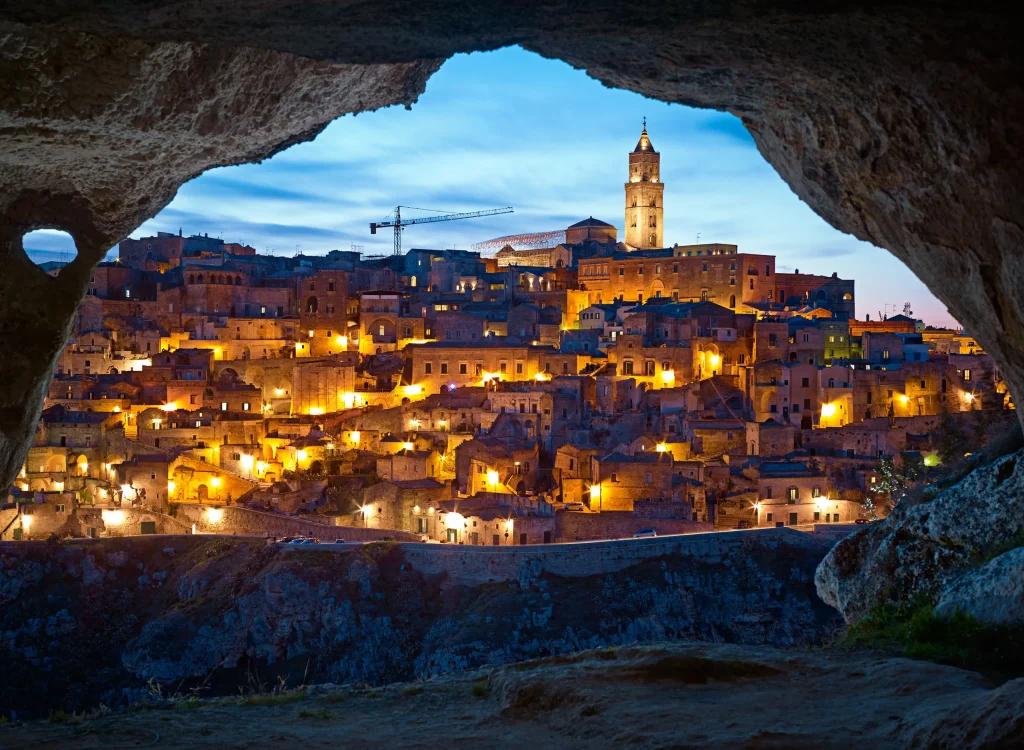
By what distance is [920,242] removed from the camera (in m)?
3.82

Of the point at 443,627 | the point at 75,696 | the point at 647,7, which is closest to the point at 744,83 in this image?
the point at 647,7

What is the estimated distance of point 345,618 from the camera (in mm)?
25922

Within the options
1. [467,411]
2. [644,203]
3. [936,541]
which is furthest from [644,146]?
[936,541]

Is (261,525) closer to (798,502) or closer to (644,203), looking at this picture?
(798,502)

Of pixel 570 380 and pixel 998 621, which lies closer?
pixel 998 621

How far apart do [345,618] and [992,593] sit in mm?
21326

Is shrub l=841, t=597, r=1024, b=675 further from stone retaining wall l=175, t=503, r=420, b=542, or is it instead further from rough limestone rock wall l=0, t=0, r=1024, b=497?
stone retaining wall l=175, t=503, r=420, b=542

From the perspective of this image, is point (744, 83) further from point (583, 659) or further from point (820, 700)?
point (583, 659)

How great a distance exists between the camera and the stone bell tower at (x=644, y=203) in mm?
73375

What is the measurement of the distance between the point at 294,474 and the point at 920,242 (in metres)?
31.6

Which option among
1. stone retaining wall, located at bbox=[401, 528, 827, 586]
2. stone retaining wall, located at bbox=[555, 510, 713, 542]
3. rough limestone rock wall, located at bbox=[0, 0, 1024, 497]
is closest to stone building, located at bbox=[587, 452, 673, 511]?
stone retaining wall, located at bbox=[555, 510, 713, 542]

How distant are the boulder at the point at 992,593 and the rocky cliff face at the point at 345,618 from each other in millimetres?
16854

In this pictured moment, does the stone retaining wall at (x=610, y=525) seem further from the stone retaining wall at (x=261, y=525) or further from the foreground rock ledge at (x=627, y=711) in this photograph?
the foreground rock ledge at (x=627, y=711)

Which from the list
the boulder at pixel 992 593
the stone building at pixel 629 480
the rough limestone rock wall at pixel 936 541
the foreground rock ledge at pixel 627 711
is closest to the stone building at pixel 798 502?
the stone building at pixel 629 480
